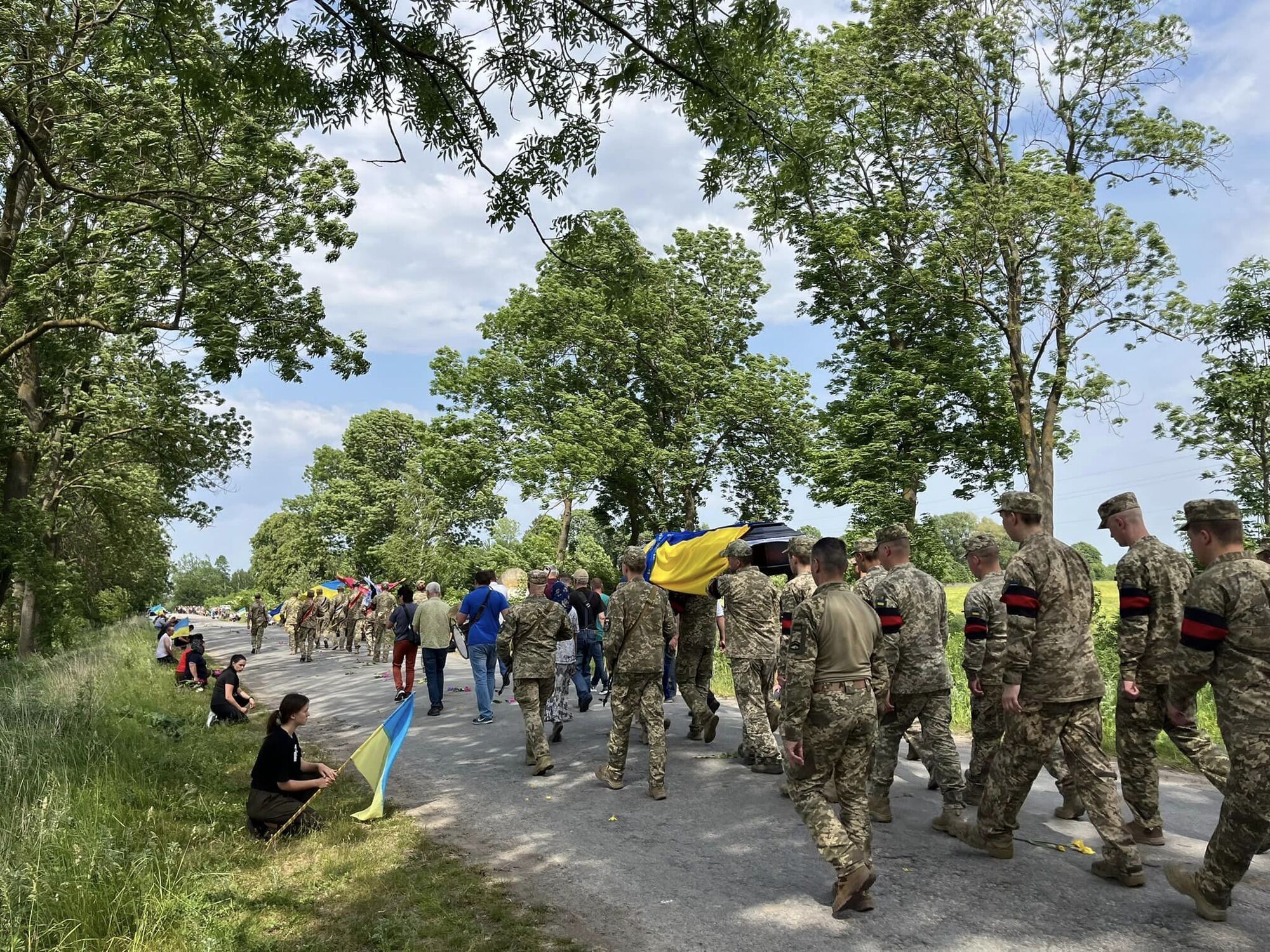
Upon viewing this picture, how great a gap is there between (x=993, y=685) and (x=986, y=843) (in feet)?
3.98

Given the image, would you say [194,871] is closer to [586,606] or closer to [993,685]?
[993,685]

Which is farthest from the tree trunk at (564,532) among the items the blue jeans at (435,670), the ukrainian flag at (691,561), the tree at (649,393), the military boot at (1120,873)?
the military boot at (1120,873)

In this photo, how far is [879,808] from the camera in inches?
246

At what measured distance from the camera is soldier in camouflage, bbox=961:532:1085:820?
6.12 metres

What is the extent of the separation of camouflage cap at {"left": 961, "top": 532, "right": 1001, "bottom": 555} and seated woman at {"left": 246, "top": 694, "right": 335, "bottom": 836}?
18.9ft

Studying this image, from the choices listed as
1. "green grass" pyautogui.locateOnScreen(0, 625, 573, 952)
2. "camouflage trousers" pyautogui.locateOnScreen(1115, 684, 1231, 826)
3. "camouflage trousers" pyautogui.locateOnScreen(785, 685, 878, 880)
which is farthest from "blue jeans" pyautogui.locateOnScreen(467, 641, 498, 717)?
"camouflage trousers" pyautogui.locateOnScreen(1115, 684, 1231, 826)

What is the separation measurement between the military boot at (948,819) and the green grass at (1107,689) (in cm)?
137

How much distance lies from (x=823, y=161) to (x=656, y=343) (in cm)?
2594

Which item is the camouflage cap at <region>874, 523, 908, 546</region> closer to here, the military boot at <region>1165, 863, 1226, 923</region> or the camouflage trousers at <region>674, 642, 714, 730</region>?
the military boot at <region>1165, 863, 1226, 923</region>

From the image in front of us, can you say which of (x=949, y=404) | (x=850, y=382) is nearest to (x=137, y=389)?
(x=850, y=382)

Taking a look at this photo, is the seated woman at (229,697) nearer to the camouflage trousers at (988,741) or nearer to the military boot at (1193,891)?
the camouflage trousers at (988,741)

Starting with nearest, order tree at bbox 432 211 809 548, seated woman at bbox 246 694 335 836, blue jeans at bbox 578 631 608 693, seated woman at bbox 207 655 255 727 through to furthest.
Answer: seated woman at bbox 246 694 335 836 → seated woman at bbox 207 655 255 727 → blue jeans at bbox 578 631 608 693 → tree at bbox 432 211 809 548

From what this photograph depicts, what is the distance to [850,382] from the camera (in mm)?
25234

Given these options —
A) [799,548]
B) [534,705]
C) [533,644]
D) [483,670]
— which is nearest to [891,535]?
[799,548]
